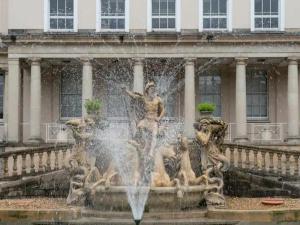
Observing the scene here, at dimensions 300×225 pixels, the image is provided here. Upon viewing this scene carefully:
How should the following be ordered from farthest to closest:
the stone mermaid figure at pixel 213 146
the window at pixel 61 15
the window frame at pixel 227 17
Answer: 1. the window at pixel 61 15
2. the window frame at pixel 227 17
3. the stone mermaid figure at pixel 213 146

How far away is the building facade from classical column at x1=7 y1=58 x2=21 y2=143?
0.04 meters

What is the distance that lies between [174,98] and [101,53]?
4.78 m

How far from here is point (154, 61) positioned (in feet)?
94.2

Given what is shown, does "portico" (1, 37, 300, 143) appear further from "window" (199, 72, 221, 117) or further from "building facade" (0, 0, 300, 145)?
"window" (199, 72, 221, 117)

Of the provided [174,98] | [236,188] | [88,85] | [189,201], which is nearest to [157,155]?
[189,201]

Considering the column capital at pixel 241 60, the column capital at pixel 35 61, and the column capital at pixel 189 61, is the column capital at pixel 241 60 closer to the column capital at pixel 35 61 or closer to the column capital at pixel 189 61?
the column capital at pixel 189 61

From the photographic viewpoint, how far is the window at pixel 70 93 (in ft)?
101

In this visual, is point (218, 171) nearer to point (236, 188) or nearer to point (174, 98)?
point (236, 188)

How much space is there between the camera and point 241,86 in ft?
90.3

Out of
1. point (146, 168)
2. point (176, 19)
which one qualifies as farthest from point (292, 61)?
point (146, 168)

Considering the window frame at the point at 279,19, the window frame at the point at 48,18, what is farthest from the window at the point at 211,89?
the window frame at the point at 48,18

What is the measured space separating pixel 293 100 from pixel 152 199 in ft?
50.4

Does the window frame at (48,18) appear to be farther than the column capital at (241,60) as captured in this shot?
Yes

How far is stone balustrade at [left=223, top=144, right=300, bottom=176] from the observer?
18.7 metres
